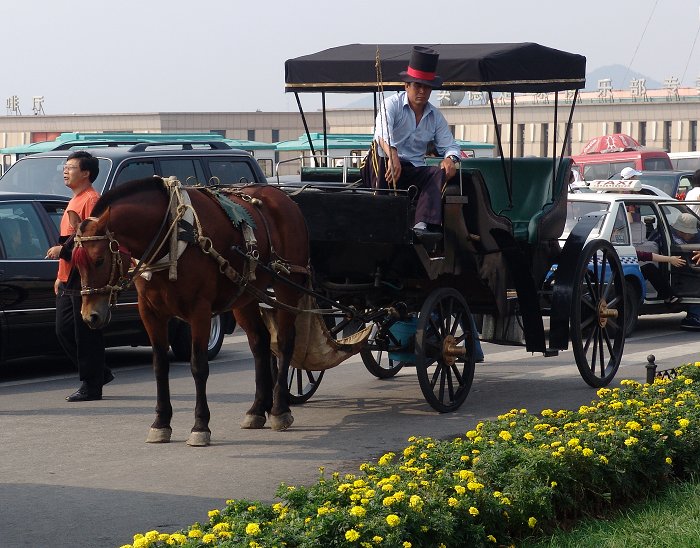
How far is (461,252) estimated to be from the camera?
10.3 m

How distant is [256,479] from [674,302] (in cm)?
913

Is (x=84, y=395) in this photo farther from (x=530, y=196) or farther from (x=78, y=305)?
(x=530, y=196)

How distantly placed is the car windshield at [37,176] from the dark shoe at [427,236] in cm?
624

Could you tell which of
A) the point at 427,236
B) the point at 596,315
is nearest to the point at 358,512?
the point at 427,236

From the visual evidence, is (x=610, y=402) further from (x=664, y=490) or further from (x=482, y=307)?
(x=482, y=307)

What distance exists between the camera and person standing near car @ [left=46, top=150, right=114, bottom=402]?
415 inches

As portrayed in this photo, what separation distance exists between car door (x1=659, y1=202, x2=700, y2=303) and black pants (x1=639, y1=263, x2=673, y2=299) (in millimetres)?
100

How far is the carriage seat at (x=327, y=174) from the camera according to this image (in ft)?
37.1

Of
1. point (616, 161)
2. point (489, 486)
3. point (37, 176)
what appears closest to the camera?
point (489, 486)

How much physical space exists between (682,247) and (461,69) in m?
6.13

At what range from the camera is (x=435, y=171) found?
32.3 ft

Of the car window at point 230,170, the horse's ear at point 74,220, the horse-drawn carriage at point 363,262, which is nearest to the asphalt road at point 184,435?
the horse-drawn carriage at point 363,262

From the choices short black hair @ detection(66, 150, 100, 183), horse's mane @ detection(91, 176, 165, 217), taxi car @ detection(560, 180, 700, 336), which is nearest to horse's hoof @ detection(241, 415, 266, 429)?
horse's mane @ detection(91, 176, 165, 217)

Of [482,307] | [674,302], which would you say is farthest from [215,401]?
[674,302]
